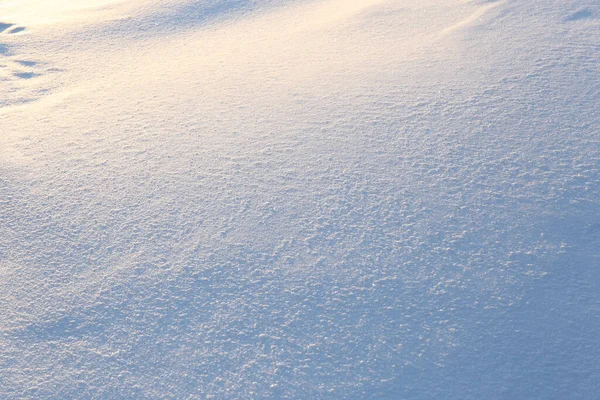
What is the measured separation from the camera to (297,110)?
7.18 feet

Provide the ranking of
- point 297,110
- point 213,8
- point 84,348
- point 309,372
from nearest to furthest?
1. point 309,372
2. point 84,348
3. point 297,110
4. point 213,8

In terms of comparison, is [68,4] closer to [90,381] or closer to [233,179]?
[233,179]

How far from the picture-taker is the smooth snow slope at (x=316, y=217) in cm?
134

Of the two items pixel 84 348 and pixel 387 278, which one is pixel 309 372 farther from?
pixel 84 348

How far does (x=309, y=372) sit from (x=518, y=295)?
595 mm

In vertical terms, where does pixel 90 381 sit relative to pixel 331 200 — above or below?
below

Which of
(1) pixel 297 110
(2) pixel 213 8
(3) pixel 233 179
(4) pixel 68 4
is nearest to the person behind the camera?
(3) pixel 233 179

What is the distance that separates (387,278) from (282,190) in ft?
1.64

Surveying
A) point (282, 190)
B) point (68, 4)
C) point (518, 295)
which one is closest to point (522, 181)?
point (518, 295)

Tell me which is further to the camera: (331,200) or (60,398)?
(331,200)

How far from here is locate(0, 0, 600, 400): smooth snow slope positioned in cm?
134

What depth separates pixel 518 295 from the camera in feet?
4.71

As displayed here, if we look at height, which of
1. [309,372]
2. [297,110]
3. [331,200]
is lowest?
[309,372]

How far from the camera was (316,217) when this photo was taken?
1697mm
